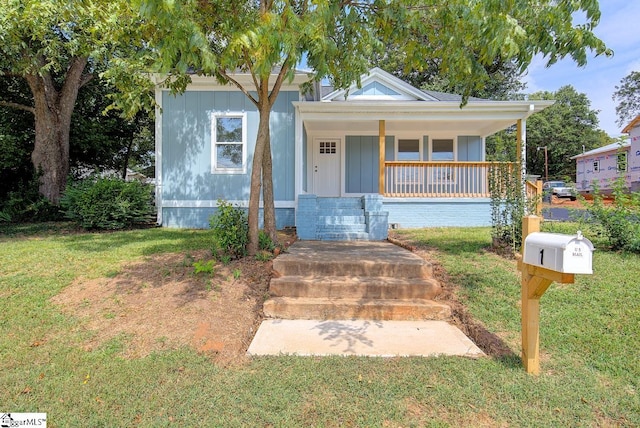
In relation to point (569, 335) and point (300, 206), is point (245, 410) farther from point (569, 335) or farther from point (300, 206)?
point (300, 206)

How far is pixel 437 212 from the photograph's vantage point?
30.3 ft

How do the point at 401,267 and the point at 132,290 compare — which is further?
the point at 401,267

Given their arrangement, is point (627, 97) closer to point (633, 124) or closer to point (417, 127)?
point (633, 124)

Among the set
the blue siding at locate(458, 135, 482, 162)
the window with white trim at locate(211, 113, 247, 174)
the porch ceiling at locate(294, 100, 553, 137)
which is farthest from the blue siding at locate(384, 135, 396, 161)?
the window with white trim at locate(211, 113, 247, 174)

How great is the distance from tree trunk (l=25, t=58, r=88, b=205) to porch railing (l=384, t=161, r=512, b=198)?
9559 millimetres

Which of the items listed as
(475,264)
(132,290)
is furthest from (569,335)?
(132,290)

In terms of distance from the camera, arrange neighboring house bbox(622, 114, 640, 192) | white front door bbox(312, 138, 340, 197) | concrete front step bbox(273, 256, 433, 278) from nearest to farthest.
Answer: concrete front step bbox(273, 256, 433, 278) < white front door bbox(312, 138, 340, 197) < neighboring house bbox(622, 114, 640, 192)

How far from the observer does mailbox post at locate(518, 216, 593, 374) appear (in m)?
2.28

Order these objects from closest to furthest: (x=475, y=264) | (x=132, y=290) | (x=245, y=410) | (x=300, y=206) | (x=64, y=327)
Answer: (x=245, y=410)
(x=64, y=327)
(x=132, y=290)
(x=475, y=264)
(x=300, y=206)

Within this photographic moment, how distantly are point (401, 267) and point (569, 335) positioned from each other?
1.97 metres

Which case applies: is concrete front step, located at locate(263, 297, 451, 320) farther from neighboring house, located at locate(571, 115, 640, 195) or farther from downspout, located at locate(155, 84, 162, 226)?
neighboring house, located at locate(571, 115, 640, 195)

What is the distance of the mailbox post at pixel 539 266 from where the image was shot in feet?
7.48

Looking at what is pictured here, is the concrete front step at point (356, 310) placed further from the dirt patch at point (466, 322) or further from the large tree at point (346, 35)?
the large tree at point (346, 35)

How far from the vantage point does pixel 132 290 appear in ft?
13.9
